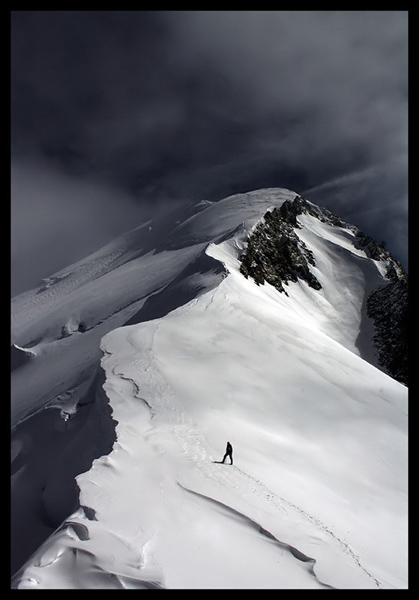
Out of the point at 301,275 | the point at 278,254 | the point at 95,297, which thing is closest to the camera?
the point at 95,297

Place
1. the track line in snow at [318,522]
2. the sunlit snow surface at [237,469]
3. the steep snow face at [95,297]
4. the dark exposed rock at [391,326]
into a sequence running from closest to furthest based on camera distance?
the sunlit snow surface at [237,469], the track line in snow at [318,522], the steep snow face at [95,297], the dark exposed rock at [391,326]

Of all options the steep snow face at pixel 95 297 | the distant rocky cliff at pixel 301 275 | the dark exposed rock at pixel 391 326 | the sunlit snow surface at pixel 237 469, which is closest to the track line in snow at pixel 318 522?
the sunlit snow surface at pixel 237 469

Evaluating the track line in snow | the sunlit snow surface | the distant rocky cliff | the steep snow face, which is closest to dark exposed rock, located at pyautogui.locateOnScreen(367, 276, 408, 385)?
the distant rocky cliff

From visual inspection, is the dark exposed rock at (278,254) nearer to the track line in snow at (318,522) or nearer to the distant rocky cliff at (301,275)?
the distant rocky cliff at (301,275)

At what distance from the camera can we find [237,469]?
9.31m

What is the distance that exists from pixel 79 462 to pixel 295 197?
7743 centimetres

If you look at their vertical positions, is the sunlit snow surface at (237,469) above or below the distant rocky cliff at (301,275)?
below

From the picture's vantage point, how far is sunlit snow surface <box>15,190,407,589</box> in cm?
584

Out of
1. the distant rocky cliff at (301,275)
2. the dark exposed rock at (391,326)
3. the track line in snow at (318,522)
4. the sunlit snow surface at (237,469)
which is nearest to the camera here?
the sunlit snow surface at (237,469)

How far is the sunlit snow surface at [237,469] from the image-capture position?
19.1ft

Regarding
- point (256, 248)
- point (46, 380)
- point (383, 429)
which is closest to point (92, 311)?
point (46, 380)

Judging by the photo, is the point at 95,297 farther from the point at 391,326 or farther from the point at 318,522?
the point at 391,326

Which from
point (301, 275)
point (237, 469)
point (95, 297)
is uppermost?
point (301, 275)

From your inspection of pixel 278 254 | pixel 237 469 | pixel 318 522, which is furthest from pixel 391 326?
pixel 237 469
